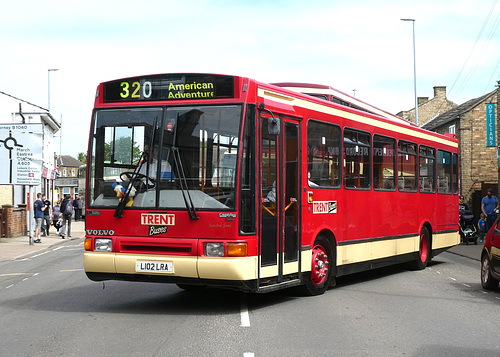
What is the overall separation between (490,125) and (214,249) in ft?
86.9

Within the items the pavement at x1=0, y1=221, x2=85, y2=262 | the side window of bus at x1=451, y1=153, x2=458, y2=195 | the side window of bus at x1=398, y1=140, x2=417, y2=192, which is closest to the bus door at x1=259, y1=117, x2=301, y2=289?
the side window of bus at x1=398, y1=140, x2=417, y2=192

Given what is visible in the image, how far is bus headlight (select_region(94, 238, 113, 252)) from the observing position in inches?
361

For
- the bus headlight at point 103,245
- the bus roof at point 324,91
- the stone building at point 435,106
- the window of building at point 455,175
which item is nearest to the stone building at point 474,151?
the stone building at point 435,106

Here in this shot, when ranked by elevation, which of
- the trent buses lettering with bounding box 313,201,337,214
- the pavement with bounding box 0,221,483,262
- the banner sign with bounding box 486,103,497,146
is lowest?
the pavement with bounding box 0,221,483,262

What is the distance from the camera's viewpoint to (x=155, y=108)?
9.23 m

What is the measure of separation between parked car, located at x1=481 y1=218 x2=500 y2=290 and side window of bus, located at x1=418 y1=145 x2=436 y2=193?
3.28 m

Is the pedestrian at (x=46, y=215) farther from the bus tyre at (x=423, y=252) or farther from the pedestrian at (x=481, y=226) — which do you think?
the bus tyre at (x=423, y=252)

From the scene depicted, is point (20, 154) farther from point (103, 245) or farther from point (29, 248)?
point (103, 245)

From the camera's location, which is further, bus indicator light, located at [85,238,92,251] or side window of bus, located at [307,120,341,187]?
side window of bus, located at [307,120,341,187]

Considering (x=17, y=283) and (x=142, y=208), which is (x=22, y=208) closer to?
(x=17, y=283)

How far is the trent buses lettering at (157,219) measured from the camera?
8883mm

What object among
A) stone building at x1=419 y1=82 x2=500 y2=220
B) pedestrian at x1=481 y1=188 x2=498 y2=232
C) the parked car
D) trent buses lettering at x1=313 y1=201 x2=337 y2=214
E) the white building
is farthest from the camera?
the white building

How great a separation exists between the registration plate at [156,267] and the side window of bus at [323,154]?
8.80 ft

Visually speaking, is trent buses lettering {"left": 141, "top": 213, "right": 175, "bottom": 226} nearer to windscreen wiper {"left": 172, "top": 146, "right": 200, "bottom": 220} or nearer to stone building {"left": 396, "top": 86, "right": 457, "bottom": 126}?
windscreen wiper {"left": 172, "top": 146, "right": 200, "bottom": 220}
